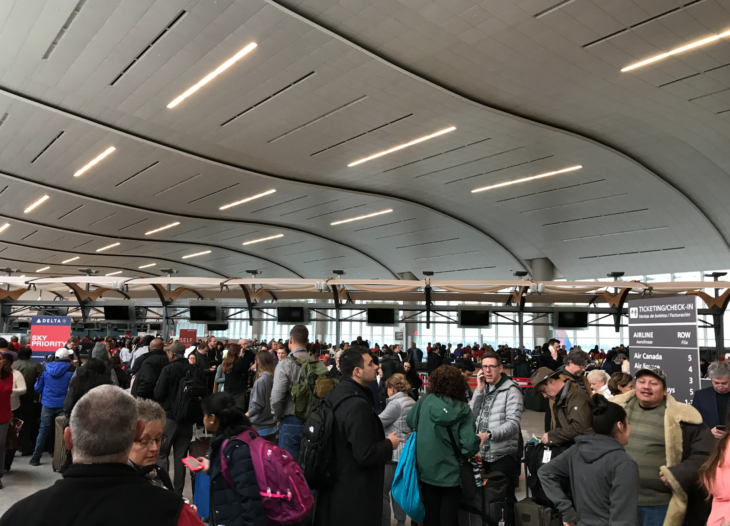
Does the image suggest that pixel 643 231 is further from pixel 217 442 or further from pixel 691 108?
pixel 217 442

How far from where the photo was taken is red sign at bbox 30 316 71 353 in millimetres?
10297

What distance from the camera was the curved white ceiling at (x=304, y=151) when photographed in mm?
13102

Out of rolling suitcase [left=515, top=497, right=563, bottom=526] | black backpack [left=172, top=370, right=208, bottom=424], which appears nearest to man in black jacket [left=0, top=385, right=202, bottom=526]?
rolling suitcase [left=515, top=497, right=563, bottom=526]

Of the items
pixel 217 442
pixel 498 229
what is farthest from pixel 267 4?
pixel 498 229

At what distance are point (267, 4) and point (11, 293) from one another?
9.75m

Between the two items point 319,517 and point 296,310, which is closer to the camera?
point 319,517

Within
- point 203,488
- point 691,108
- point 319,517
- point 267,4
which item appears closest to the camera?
point 319,517

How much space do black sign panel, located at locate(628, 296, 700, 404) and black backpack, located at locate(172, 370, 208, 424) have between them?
180 inches

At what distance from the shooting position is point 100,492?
1.51 m

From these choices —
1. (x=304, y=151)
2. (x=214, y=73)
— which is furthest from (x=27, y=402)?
Result: (x=304, y=151)

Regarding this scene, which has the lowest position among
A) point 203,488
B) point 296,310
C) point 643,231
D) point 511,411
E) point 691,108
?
point 203,488

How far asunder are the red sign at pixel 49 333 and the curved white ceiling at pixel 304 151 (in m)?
6.97

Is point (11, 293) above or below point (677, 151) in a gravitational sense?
below

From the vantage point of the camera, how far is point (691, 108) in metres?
15.1
